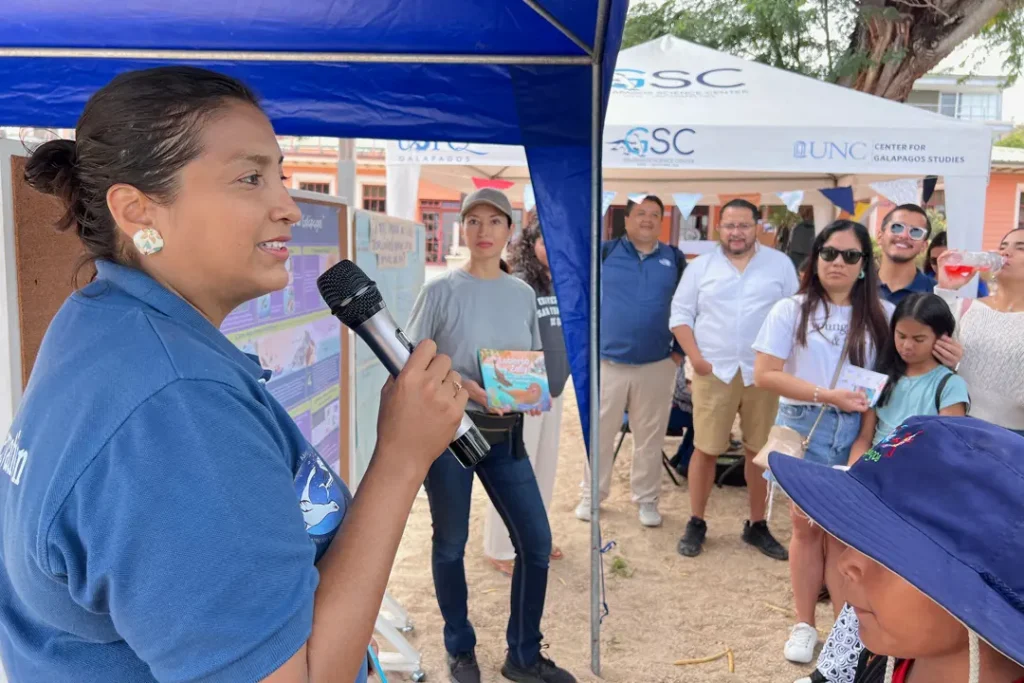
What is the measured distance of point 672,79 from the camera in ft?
17.6

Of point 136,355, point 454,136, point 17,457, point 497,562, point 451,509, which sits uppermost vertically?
point 454,136

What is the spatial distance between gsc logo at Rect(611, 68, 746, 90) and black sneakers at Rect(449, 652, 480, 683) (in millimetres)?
4013

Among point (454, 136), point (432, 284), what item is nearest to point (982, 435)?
point (454, 136)

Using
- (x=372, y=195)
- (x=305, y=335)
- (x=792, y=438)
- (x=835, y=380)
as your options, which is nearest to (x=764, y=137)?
(x=835, y=380)

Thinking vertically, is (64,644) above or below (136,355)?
below

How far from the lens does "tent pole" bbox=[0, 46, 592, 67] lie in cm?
195

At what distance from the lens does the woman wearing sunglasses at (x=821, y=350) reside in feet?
10.4

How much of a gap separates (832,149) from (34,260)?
15.1ft

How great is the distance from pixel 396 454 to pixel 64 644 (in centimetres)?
43

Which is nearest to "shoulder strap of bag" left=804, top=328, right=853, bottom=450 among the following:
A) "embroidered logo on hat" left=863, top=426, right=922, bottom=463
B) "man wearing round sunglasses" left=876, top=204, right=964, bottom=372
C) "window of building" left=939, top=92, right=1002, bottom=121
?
"man wearing round sunglasses" left=876, top=204, right=964, bottom=372

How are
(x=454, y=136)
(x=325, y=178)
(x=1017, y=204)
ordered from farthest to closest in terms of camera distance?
1. (x=325, y=178)
2. (x=1017, y=204)
3. (x=454, y=136)

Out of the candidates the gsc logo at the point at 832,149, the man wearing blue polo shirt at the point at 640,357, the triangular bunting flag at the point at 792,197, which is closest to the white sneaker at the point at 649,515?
the man wearing blue polo shirt at the point at 640,357

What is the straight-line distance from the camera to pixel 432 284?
3.12 metres

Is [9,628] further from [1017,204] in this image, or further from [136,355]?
[1017,204]
